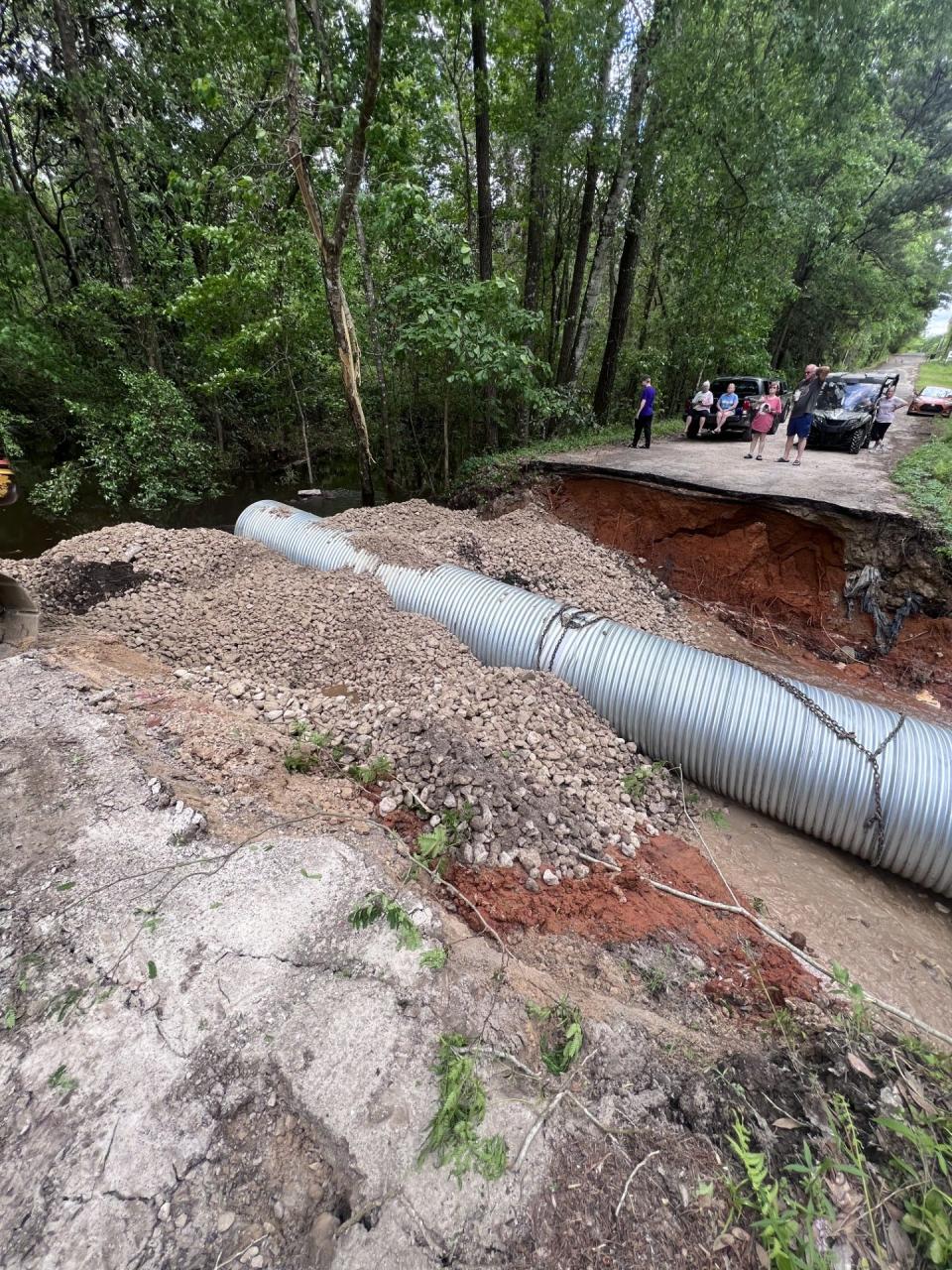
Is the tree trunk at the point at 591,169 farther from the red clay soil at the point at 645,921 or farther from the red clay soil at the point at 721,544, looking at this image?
the red clay soil at the point at 645,921

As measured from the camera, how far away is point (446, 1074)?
2.00m

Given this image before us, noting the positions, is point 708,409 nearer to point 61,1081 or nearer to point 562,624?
point 562,624

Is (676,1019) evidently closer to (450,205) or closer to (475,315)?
(475,315)

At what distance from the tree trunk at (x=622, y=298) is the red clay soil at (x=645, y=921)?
485 inches

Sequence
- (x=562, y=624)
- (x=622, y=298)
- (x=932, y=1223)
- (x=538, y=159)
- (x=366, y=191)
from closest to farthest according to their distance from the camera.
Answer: (x=932, y=1223) → (x=562, y=624) → (x=366, y=191) → (x=538, y=159) → (x=622, y=298)

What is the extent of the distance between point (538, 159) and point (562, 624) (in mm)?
9826

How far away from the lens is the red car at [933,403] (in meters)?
16.2

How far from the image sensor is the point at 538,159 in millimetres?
9828

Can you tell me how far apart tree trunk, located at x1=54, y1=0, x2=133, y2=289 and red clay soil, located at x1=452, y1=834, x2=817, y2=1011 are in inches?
479

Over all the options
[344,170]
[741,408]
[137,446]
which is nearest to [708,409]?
[741,408]

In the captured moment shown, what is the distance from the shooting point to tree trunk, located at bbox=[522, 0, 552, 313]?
30.0 feet

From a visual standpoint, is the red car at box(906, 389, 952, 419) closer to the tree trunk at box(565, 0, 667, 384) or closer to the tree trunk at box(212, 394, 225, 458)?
the tree trunk at box(565, 0, 667, 384)

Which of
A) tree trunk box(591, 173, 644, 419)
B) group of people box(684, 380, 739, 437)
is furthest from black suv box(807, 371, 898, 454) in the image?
tree trunk box(591, 173, 644, 419)

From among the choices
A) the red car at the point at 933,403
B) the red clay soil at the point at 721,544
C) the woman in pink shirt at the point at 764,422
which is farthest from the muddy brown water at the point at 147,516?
the red car at the point at 933,403
